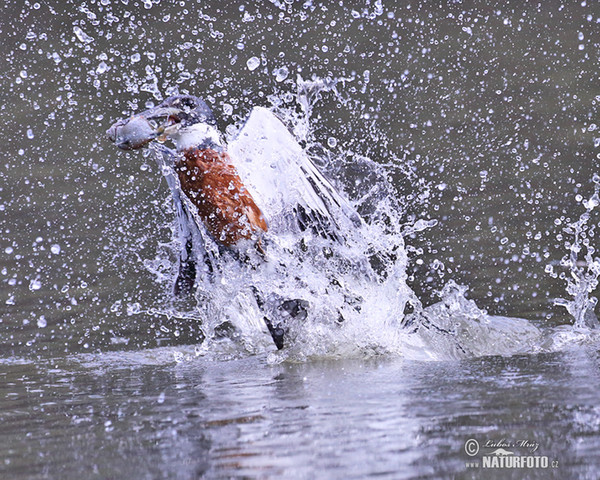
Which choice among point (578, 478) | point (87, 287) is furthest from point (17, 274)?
point (578, 478)

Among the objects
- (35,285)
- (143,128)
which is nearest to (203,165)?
(143,128)

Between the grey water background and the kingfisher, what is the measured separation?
0.50 meters

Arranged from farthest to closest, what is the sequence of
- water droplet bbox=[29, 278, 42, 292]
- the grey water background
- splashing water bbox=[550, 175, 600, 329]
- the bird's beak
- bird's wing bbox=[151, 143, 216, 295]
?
water droplet bbox=[29, 278, 42, 292]
splashing water bbox=[550, 175, 600, 329]
bird's wing bbox=[151, 143, 216, 295]
the bird's beak
the grey water background

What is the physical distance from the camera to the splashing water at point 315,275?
4.57 m

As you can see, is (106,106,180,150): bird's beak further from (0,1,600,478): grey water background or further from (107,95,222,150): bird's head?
(0,1,600,478): grey water background

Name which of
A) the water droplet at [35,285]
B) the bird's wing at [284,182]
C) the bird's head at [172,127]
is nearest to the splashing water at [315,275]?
the bird's wing at [284,182]

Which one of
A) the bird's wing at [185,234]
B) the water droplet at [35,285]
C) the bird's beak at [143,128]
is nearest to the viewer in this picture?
the bird's beak at [143,128]

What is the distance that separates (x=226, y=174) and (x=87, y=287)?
2376mm

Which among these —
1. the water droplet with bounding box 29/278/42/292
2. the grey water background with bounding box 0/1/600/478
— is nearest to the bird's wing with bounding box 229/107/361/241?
the grey water background with bounding box 0/1/600/478

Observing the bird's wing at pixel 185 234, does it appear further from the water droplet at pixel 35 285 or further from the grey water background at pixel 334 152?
the water droplet at pixel 35 285

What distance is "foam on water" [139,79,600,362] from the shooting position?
4.57 m

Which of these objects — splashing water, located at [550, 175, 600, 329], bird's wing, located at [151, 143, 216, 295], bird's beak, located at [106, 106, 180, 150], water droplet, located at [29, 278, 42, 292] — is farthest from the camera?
water droplet, located at [29, 278, 42, 292]

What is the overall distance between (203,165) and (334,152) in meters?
4.43

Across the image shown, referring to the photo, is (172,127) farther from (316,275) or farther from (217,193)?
(316,275)
